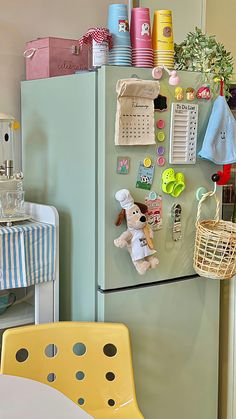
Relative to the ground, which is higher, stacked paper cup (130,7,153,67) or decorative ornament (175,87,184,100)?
stacked paper cup (130,7,153,67)

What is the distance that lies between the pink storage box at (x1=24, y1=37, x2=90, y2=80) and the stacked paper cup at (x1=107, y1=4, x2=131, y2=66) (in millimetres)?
287

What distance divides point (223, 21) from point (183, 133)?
3.33 feet

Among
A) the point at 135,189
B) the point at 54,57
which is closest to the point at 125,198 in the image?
the point at 135,189

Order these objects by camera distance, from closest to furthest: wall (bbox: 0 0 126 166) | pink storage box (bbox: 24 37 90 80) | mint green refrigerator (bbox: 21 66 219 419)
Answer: mint green refrigerator (bbox: 21 66 219 419) → pink storage box (bbox: 24 37 90 80) → wall (bbox: 0 0 126 166)

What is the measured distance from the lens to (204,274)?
212 centimetres

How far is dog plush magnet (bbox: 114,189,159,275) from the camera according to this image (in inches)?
77.7

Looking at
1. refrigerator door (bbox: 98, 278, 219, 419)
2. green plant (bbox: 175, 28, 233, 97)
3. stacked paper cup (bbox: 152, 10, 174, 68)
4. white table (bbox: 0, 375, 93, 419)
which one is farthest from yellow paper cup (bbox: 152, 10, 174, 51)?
white table (bbox: 0, 375, 93, 419)

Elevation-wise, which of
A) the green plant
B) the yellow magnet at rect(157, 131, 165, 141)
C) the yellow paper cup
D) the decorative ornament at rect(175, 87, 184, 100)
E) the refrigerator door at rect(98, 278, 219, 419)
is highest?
the yellow paper cup

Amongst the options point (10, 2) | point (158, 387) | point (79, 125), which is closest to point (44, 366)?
point (158, 387)

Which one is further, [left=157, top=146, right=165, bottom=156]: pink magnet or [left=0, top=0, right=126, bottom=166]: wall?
[left=0, top=0, right=126, bottom=166]: wall

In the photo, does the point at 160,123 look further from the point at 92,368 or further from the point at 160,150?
the point at 92,368

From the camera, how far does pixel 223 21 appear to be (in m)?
2.86

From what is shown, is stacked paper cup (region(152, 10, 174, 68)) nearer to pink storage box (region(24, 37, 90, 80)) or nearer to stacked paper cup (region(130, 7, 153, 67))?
stacked paper cup (region(130, 7, 153, 67))

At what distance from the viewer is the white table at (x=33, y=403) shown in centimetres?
133
